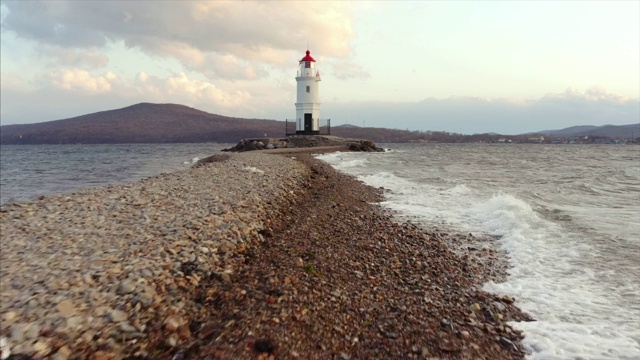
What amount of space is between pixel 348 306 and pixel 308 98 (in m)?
43.8

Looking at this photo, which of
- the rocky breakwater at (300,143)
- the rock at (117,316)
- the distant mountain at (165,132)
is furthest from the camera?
the distant mountain at (165,132)

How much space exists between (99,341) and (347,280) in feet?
9.47

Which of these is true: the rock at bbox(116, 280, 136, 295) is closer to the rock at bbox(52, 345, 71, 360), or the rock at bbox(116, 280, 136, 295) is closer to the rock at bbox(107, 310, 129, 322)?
the rock at bbox(107, 310, 129, 322)

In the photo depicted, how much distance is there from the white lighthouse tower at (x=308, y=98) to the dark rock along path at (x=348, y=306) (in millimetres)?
41054

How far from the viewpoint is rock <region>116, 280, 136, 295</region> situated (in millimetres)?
4206

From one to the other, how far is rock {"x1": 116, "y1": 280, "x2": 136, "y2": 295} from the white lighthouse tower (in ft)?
144

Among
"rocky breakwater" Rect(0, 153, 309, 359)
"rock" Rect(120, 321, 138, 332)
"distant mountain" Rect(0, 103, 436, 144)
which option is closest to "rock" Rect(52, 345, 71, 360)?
"rocky breakwater" Rect(0, 153, 309, 359)

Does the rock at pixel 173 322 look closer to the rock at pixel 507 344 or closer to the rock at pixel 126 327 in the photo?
the rock at pixel 126 327

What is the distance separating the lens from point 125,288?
4246mm

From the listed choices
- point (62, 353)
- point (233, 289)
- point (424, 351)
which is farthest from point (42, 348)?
point (424, 351)

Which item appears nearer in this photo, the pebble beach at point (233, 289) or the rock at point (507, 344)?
the pebble beach at point (233, 289)

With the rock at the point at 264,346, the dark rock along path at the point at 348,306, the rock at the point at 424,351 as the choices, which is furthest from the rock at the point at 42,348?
the rock at the point at 424,351

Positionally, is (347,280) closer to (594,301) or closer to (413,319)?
(413,319)

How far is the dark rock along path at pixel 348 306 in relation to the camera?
377 centimetres
